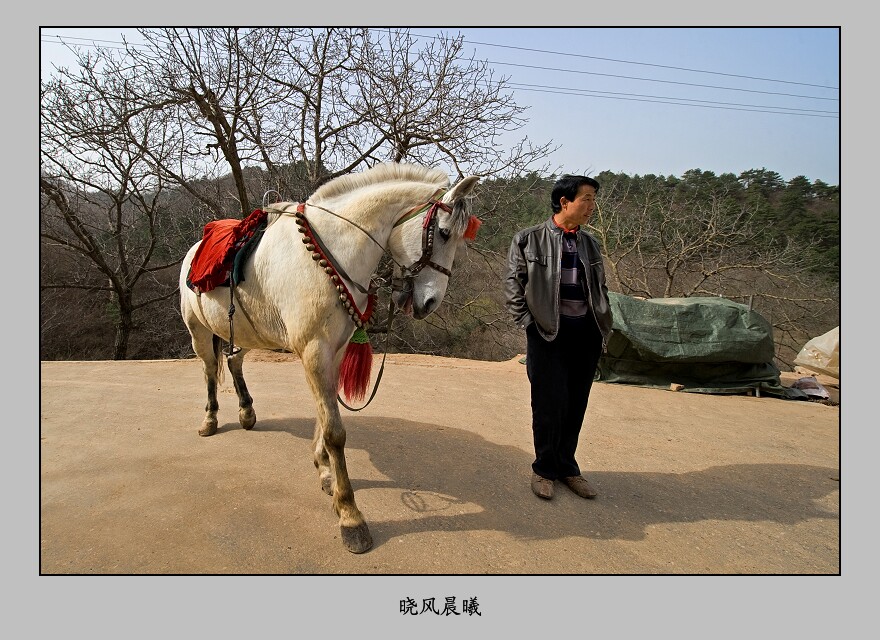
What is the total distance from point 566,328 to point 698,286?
11912mm

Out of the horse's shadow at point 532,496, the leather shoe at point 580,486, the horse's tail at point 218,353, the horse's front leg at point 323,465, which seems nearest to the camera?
the horse's shadow at point 532,496

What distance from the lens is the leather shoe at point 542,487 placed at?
2.83 metres

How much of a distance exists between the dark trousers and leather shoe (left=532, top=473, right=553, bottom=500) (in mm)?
30

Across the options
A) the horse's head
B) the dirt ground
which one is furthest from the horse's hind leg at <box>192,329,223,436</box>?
the horse's head

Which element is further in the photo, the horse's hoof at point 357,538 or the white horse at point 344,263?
the white horse at point 344,263

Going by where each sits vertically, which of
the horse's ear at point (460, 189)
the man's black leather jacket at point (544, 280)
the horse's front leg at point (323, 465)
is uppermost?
the horse's ear at point (460, 189)

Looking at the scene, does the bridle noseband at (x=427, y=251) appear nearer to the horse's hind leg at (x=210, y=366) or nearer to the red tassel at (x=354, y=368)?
the red tassel at (x=354, y=368)

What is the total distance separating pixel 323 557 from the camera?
2.18 m

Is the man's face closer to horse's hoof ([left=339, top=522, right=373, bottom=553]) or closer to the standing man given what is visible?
the standing man

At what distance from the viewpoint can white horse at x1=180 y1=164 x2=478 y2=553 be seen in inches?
92.4

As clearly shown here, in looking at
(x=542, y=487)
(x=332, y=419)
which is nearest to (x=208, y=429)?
(x=332, y=419)

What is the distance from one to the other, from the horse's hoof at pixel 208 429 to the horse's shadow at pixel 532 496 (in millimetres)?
213

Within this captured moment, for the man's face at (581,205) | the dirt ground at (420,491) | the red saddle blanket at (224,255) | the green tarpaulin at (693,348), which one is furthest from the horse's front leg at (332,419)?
the green tarpaulin at (693,348)

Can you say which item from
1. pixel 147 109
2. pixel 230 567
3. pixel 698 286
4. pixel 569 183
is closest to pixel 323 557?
pixel 230 567
